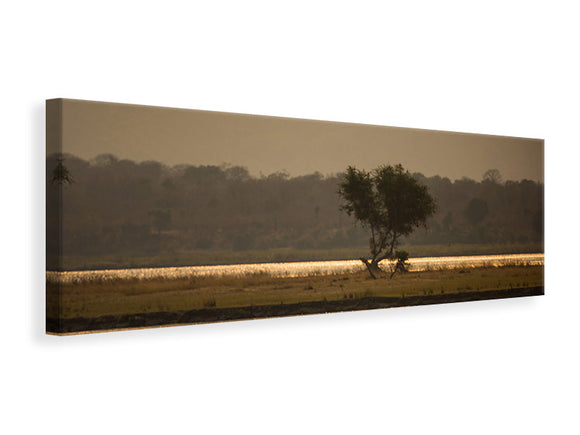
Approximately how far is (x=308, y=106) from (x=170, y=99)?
1439 millimetres

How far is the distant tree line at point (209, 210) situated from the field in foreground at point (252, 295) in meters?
0.31

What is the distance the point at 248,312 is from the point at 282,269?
0.53 meters

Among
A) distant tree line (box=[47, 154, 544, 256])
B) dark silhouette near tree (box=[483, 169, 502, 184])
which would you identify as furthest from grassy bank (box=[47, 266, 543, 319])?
dark silhouette near tree (box=[483, 169, 502, 184])

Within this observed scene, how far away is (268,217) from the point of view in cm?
827

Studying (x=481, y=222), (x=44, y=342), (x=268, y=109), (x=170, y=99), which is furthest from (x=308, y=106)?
(x=44, y=342)

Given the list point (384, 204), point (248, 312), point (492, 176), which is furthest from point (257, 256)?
point (492, 176)

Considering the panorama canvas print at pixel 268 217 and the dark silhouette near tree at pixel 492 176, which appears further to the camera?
the dark silhouette near tree at pixel 492 176

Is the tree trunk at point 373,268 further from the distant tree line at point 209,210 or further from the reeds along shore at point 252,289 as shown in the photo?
the distant tree line at point 209,210

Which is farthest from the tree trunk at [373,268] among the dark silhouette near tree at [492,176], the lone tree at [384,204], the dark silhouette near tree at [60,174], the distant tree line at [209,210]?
the dark silhouette near tree at [60,174]

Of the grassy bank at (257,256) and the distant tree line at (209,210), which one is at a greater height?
the distant tree line at (209,210)

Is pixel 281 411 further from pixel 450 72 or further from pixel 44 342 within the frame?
pixel 450 72

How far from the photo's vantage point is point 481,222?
982 cm

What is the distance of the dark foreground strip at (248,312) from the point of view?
24.0ft

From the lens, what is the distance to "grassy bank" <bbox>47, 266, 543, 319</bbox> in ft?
24.0
